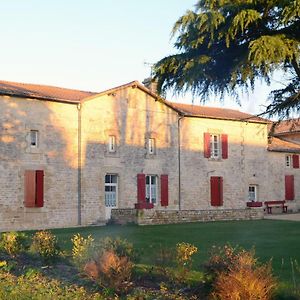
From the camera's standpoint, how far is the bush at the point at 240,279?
5.47 metres

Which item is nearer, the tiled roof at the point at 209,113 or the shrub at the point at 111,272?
the shrub at the point at 111,272

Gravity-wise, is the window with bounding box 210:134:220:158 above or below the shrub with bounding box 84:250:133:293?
above

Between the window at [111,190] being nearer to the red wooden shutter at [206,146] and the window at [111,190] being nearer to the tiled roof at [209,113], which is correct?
the tiled roof at [209,113]

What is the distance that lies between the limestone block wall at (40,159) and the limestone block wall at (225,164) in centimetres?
646

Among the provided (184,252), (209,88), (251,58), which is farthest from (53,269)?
(251,58)

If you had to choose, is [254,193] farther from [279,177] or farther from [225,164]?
[225,164]

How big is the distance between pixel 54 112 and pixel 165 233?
26.8 ft

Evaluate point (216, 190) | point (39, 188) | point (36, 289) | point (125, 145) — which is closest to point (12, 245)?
point (36, 289)

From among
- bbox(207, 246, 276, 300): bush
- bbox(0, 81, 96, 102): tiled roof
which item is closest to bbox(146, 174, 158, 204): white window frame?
bbox(0, 81, 96, 102): tiled roof

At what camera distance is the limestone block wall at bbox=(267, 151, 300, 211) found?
30.8m

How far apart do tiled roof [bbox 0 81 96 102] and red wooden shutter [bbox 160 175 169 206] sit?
18.3 ft

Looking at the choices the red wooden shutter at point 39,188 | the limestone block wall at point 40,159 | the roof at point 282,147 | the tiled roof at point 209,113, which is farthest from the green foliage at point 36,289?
the roof at point 282,147

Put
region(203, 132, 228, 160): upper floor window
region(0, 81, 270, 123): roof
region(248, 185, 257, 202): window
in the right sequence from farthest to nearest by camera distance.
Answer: region(248, 185, 257, 202): window < region(203, 132, 228, 160): upper floor window < region(0, 81, 270, 123): roof

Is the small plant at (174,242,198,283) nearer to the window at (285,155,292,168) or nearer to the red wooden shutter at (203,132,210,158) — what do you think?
the red wooden shutter at (203,132,210,158)
